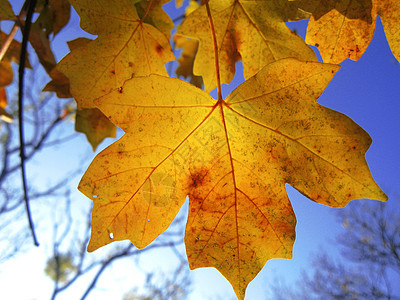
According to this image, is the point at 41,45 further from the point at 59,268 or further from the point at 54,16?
the point at 59,268

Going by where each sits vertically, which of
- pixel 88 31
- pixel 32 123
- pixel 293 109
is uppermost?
pixel 32 123

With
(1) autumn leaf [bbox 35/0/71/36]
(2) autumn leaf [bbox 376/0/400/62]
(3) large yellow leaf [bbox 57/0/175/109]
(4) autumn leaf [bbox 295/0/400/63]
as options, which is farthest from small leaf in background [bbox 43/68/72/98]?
(2) autumn leaf [bbox 376/0/400/62]

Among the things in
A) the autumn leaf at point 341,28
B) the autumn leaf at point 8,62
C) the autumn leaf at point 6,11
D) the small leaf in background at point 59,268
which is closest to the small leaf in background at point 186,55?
the autumn leaf at point 8,62

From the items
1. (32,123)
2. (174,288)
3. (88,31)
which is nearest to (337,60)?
(88,31)

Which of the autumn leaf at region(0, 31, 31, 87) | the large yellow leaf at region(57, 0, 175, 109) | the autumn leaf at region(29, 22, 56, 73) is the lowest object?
the large yellow leaf at region(57, 0, 175, 109)

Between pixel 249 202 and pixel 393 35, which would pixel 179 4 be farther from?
pixel 249 202

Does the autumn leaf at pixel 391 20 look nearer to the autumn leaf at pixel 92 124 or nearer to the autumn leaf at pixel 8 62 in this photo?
the autumn leaf at pixel 92 124

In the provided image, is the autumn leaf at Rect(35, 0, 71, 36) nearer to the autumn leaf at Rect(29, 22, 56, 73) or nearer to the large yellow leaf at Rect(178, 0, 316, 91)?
the autumn leaf at Rect(29, 22, 56, 73)
